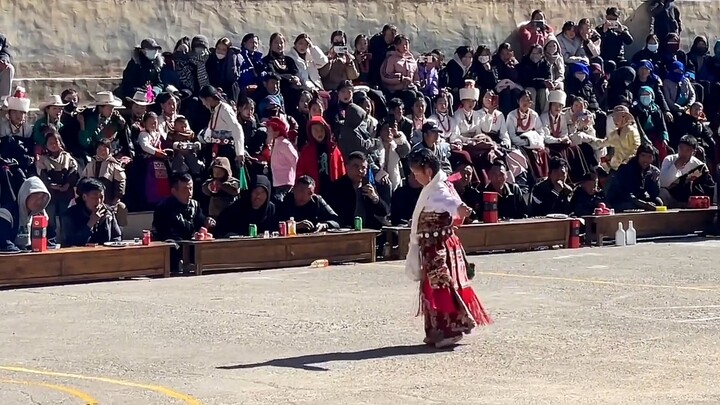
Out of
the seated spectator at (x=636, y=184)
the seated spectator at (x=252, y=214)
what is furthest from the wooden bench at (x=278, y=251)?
the seated spectator at (x=636, y=184)

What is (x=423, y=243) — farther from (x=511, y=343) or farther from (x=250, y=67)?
(x=250, y=67)

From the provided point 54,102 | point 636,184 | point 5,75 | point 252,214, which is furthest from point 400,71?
point 5,75

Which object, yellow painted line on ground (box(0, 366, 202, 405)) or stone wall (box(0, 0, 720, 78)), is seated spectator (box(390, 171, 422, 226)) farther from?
yellow painted line on ground (box(0, 366, 202, 405))

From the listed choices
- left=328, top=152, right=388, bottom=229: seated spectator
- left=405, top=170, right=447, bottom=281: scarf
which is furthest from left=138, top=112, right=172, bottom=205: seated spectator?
left=405, top=170, right=447, bottom=281: scarf

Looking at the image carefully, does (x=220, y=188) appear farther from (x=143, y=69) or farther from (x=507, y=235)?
(x=507, y=235)

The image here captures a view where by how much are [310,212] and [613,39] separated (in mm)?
8509

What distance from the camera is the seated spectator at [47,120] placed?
17.3 metres

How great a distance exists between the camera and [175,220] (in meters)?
17.1

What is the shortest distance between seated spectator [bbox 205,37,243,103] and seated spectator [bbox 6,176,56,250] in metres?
4.07

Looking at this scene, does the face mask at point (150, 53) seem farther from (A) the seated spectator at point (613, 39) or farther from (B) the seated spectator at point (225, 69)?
(A) the seated spectator at point (613, 39)

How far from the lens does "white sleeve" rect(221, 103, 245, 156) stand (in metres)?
18.4

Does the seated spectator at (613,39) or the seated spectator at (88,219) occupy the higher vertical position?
the seated spectator at (613,39)

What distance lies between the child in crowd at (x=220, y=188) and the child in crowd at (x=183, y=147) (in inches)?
12.6

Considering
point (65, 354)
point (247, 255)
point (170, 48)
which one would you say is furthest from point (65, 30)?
point (65, 354)
